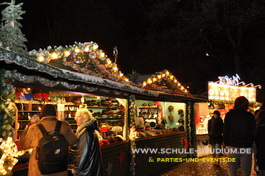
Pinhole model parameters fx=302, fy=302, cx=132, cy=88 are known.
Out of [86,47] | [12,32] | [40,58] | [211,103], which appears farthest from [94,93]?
[211,103]

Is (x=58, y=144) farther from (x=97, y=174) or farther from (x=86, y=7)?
(x=86, y=7)

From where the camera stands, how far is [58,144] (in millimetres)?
4305

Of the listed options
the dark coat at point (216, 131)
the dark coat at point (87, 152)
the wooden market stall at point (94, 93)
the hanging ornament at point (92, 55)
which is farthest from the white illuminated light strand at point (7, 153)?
the dark coat at point (216, 131)

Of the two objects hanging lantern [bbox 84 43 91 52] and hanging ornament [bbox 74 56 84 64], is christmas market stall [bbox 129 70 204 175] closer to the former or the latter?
hanging lantern [bbox 84 43 91 52]

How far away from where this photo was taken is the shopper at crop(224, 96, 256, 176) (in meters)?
6.35

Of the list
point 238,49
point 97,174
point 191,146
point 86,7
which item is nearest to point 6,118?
point 97,174

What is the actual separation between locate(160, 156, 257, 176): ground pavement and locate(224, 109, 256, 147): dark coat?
3.81 metres

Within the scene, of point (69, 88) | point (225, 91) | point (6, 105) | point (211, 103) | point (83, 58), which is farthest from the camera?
point (225, 91)

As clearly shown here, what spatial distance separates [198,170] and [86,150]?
6.66 meters

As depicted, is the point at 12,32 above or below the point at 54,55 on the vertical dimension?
above

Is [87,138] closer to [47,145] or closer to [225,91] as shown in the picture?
[47,145]

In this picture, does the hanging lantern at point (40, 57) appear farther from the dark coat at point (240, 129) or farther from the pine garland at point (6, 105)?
the dark coat at point (240, 129)

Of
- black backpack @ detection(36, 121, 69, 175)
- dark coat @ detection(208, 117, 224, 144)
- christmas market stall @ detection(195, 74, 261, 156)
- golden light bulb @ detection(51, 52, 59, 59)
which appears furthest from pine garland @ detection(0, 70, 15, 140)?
christmas market stall @ detection(195, 74, 261, 156)

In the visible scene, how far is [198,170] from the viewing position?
10789mm
